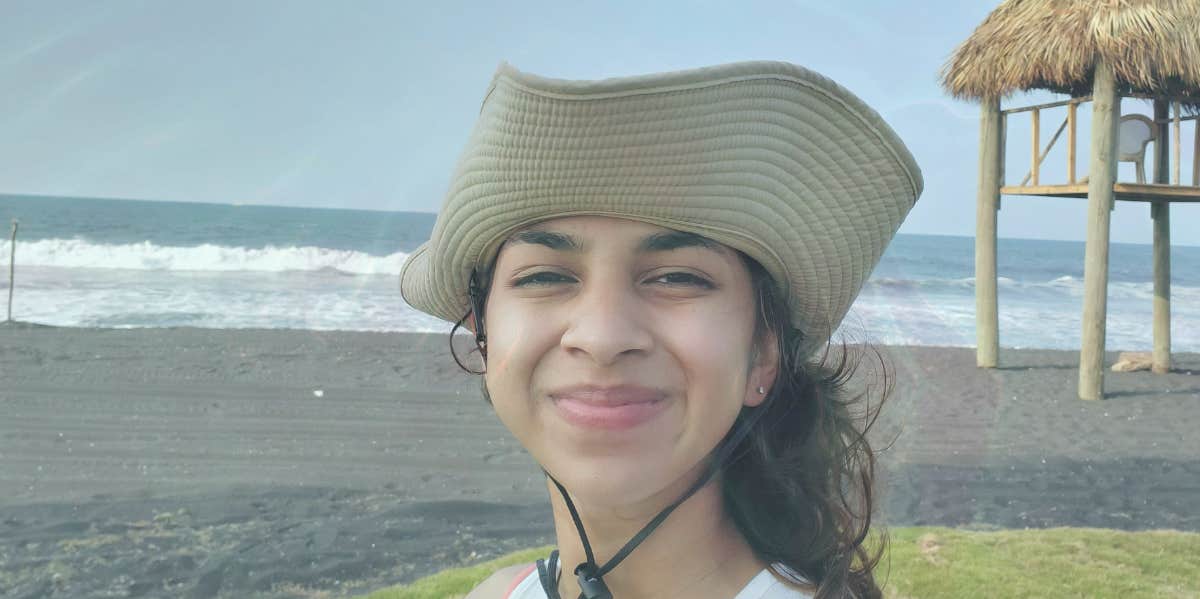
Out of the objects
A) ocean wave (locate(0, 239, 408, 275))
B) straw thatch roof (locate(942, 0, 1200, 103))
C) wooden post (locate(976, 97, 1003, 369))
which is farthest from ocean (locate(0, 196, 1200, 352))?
straw thatch roof (locate(942, 0, 1200, 103))

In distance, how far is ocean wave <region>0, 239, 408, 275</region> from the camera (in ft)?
66.2

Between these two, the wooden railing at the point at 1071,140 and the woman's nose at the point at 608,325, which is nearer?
the woman's nose at the point at 608,325

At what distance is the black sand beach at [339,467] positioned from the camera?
3.50 metres

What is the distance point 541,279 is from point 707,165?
9.1 inches

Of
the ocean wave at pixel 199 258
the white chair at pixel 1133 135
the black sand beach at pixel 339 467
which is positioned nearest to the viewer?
the black sand beach at pixel 339 467

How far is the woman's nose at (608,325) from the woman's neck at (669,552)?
0.24 meters

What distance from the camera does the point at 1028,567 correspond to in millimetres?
2395

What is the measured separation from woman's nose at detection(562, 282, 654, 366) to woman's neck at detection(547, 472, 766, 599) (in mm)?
238

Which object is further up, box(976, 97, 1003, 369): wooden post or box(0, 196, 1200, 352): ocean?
box(976, 97, 1003, 369): wooden post

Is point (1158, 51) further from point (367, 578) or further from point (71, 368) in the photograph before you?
point (71, 368)

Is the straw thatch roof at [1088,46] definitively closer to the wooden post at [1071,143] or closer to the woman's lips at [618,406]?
the wooden post at [1071,143]

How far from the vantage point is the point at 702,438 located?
3.52ft

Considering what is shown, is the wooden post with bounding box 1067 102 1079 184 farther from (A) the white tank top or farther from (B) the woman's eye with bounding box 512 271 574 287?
(B) the woman's eye with bounding box 512 271 574 287

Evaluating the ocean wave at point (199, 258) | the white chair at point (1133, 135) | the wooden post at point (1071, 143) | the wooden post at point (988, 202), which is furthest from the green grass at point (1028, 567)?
the ocean wave at point (199, 258)
